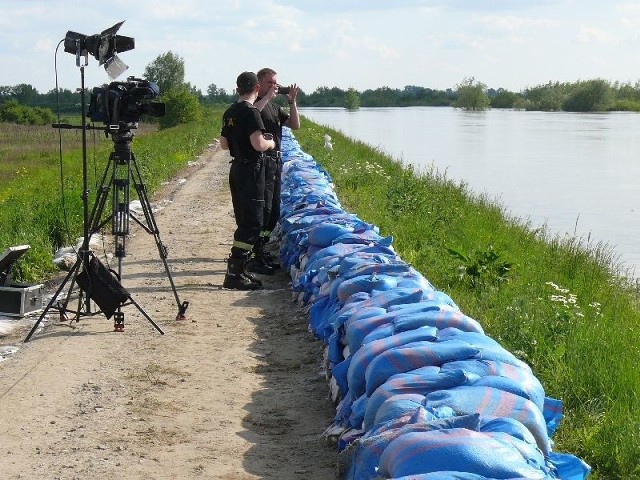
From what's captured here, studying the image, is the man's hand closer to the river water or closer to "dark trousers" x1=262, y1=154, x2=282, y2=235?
"dark trousers" x1=262, y1=154, x2=282, y2=235

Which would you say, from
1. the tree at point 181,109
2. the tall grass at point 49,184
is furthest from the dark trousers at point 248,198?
the tree at point 181,109

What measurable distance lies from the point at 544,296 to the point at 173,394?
3259 mm

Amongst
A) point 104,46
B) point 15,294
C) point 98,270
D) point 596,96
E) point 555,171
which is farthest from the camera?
point 596,96

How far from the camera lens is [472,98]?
314ft

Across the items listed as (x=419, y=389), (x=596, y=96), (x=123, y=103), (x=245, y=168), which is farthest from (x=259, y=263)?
(x=596, y=96)

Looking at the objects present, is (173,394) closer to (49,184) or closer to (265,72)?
(265,72)

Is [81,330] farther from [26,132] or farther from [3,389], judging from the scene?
[26,132]

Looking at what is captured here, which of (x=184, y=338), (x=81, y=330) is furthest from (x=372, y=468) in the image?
(x=81, y=330)

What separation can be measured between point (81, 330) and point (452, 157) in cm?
2446

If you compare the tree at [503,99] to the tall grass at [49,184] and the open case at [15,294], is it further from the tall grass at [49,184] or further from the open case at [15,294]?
the open case at [15,294]

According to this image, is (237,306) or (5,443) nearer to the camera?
(5,443)

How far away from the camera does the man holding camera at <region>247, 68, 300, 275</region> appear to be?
311 inches

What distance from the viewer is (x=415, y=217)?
1206 cm

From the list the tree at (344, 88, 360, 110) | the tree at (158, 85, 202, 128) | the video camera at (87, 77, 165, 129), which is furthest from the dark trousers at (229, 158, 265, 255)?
the tree at (344, 88, 360, 110)
